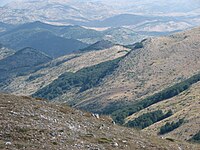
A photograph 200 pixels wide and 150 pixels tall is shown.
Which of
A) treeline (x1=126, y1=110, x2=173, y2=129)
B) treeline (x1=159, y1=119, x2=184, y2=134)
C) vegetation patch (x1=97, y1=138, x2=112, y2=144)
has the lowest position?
treeline (x1=126, y1=110, x2=173, y2=129)

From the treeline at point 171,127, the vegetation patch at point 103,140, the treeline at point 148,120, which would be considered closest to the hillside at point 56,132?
the vegetation patch at point 103,140

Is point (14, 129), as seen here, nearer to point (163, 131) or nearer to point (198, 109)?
point (163, 131)

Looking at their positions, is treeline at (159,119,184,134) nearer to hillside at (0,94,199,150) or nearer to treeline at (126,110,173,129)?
treeline at (126,110,173,129)

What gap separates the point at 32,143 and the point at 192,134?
103 m

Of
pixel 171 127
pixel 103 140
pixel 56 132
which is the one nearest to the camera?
pixel 56 132

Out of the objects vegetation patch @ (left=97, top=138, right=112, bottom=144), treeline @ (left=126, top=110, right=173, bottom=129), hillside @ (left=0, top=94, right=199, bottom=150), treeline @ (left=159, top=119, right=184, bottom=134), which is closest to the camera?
hillside @ (left=0, top=94, right=199, bottom=150)

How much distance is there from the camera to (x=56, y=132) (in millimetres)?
37344

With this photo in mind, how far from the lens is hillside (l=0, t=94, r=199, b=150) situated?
1330 inches

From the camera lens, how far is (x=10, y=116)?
38344 millimetres

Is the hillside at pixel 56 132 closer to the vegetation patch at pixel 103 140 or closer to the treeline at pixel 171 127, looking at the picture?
the vegetation patch at pixel 103 140

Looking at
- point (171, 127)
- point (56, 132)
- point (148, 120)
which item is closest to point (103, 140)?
point (56, 132)

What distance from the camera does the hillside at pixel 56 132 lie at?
33781mm

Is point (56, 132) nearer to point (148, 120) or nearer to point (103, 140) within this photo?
point (103, 140)

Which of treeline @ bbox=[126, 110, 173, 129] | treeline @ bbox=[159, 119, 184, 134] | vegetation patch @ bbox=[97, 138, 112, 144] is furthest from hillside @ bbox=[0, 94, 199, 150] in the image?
treeline @ bbox=[126, 110, 173, 129]
